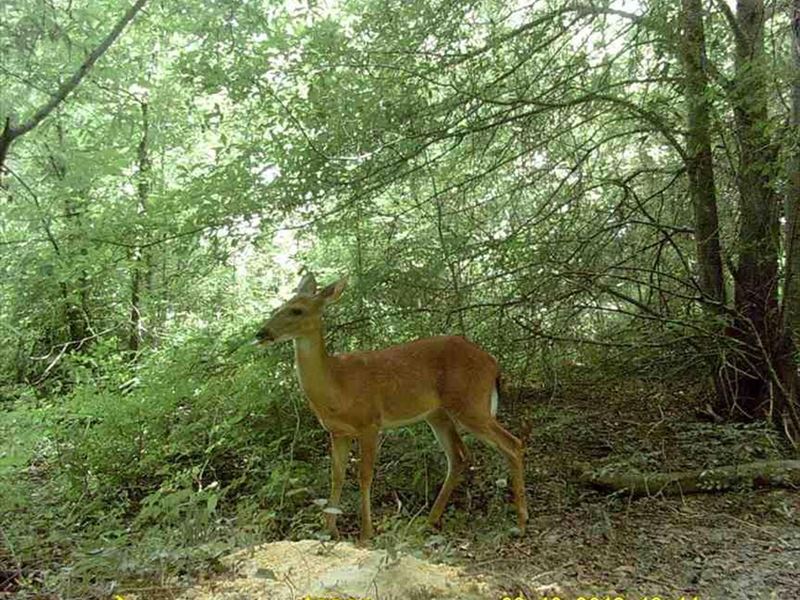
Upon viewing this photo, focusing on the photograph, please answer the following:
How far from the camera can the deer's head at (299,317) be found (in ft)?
15.5

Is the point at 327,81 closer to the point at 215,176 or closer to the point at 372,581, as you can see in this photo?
the point at 215,176

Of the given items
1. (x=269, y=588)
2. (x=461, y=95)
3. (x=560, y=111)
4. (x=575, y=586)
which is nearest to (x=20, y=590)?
(x=269, y=588)

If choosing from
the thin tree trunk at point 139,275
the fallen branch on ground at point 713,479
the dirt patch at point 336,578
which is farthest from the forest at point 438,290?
the thin tree trunk at point 139,275

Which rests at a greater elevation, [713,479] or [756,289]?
[756,289]

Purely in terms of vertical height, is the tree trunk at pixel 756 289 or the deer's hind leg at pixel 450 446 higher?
the tree trunk at pixel 756 289

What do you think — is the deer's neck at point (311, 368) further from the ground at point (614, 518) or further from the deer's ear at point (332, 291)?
the ground at point (614, 518)

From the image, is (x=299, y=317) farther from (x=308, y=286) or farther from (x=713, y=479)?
(x=713, y=479)

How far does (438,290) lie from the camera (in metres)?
6.11

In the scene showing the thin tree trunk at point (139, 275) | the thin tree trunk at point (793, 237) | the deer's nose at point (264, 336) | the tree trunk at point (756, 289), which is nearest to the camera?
the deer's nose at point (264, 336)

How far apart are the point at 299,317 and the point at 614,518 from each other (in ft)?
8.16

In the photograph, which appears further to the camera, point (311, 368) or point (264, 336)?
point (311, 368)

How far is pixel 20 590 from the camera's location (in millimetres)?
3070

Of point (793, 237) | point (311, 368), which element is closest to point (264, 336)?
point (311, 368)

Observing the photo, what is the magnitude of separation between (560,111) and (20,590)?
521 cm
